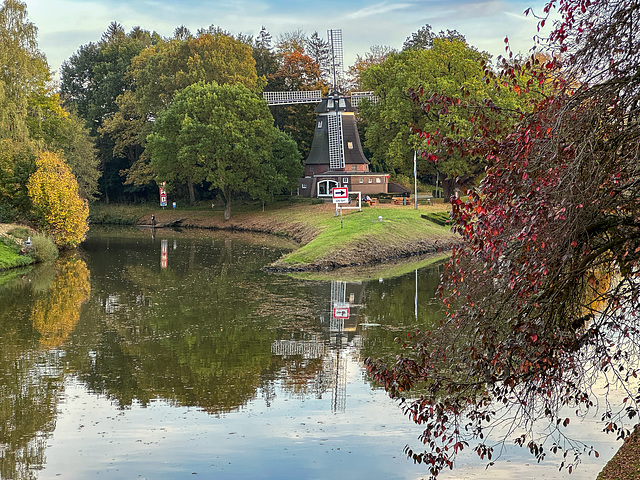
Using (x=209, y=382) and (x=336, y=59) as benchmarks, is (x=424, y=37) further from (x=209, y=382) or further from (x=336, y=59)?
(x=209, y=382)

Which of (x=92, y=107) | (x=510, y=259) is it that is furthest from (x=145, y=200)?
(x=510, y=259)

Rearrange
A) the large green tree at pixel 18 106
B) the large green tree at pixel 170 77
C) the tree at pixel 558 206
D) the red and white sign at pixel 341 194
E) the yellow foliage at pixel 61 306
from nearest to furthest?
1. the tree at pixel 558 206
2. the yellow foliage at pixel 61 306
3. the large green tree at pixel 18 106
4. the red and white sign at pixel 341 194
5. the large green tree at pixel 170 77

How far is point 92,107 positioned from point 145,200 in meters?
10.2

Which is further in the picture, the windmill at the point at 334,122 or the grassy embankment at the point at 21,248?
the windmill at the point at 334,122

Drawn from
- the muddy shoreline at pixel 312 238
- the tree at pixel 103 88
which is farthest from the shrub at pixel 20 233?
the tree at pixel 103 88

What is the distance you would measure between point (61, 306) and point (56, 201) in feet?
52.8

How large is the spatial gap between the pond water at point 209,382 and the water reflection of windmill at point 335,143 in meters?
34.1

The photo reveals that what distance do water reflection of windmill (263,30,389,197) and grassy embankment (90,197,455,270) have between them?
4.33 m

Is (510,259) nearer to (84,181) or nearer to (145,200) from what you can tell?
(84,181)

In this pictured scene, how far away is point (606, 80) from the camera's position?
7.02m

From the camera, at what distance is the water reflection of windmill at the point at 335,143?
63.9 meters

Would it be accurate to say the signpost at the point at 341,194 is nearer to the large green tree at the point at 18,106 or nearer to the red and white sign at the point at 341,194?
the red and white sign at the point at 341,194

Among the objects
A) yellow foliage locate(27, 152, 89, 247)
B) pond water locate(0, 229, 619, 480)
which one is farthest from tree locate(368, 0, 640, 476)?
yellow foliage locate(27, 152, 89, 247)

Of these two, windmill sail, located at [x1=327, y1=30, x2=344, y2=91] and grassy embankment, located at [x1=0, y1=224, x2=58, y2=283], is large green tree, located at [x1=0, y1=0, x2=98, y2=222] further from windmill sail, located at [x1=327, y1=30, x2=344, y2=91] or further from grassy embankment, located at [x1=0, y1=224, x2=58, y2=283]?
windmill sail, located at [x1=327, y1=30, x2=344, y2=91]
